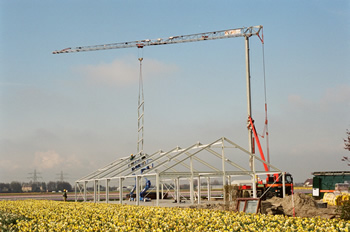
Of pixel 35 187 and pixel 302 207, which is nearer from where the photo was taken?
pixel 302 207

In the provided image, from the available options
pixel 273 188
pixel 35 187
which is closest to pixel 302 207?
pixel 273 188

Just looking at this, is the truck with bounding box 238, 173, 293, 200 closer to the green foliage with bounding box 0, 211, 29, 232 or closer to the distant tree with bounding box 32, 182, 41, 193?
the green foliage with bounding box 0, 211, 29, 232

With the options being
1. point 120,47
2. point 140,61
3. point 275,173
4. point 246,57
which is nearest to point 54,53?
point 120,47

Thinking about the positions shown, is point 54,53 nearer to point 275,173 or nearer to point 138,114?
point 138,114

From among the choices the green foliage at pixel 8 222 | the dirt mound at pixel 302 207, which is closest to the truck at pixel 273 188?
the dirt mound at pixel 302 207

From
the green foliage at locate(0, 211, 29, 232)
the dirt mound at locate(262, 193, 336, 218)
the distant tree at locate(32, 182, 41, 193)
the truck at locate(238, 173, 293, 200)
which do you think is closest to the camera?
the green foliage at locate(0, 211, 29, 232)

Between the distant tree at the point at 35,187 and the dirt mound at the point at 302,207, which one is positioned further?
the distant tree at the point at 35,187

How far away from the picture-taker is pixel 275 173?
32656mm

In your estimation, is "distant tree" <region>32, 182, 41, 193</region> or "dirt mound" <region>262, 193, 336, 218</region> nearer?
"dirt mound" <region>262, 193, 336, 218</region>

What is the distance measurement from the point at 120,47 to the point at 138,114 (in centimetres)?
3035

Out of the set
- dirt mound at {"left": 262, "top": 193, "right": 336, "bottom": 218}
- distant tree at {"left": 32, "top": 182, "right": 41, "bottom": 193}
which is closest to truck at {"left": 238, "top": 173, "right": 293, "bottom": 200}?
dirt mound at {"left": 262, "top": 193, "right": 336, "bottom": 218}

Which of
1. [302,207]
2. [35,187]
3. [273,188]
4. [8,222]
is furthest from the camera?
[35,187]

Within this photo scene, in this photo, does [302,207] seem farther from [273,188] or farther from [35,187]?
[35,187]

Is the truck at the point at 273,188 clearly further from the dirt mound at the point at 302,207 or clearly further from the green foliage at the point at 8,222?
the green foliage at the point at 8,222
